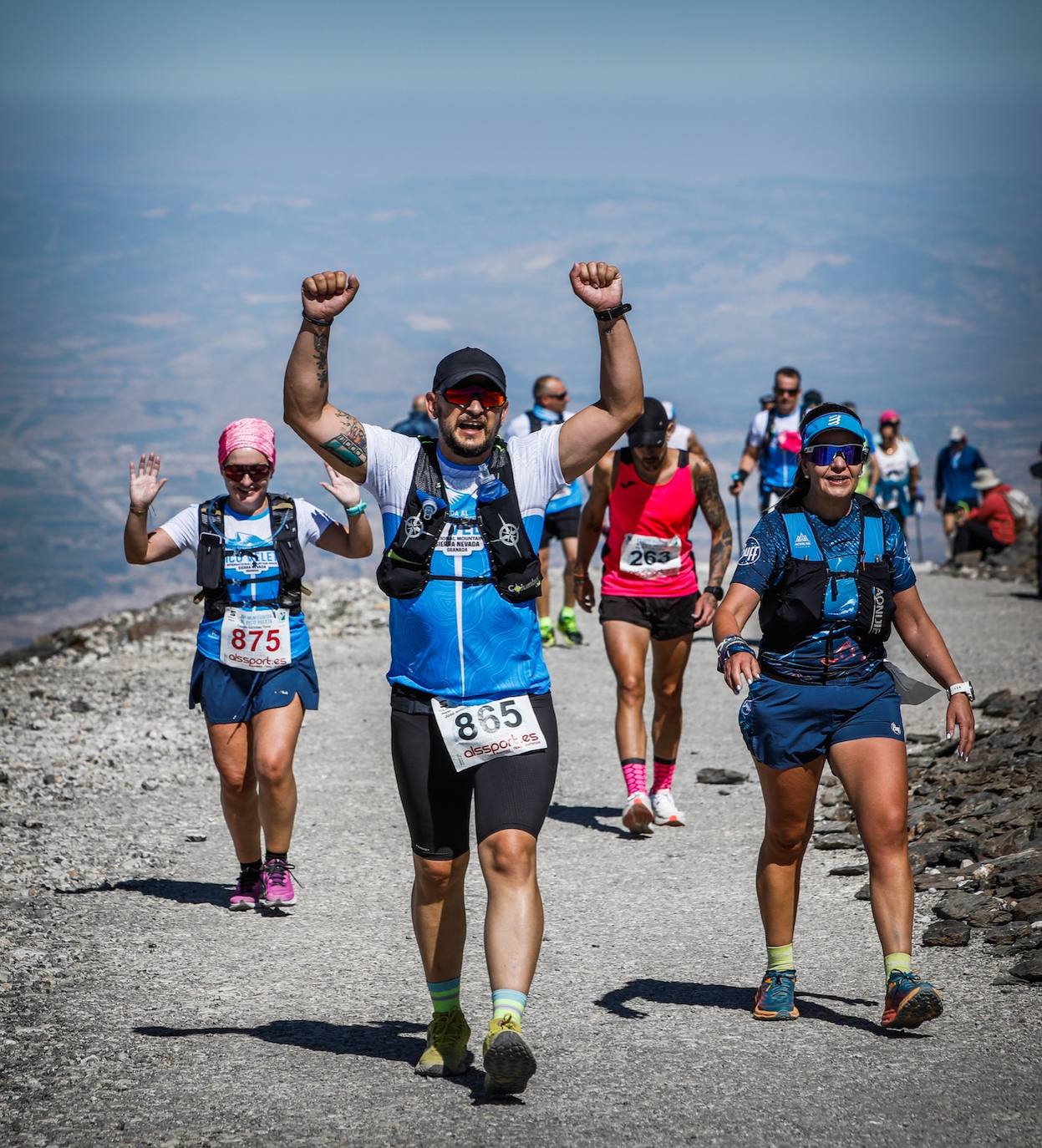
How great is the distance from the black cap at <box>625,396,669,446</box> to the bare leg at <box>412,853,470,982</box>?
14.1ft

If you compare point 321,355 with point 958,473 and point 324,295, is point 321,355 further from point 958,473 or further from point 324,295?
point 958,473

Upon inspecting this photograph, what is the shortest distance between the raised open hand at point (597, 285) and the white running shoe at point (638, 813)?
433 centimetres

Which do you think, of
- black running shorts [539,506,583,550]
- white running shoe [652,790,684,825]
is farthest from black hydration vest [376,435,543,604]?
black running shorts [539,506,583,550]

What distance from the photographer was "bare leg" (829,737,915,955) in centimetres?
536

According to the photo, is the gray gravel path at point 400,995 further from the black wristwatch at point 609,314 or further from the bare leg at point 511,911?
the black wristwatch at point 609,314

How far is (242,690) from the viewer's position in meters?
7.38

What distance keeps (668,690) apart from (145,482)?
3380mm

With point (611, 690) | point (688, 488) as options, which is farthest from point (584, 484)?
point (688, 488)

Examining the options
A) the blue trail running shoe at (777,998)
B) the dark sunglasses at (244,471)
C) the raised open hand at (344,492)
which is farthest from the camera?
the dark sunglasses at (244,471)

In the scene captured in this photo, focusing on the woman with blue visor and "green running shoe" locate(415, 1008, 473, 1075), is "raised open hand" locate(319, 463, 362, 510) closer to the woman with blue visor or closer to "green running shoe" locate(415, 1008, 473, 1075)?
the woman with blue visor

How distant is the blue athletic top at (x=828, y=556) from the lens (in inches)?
217

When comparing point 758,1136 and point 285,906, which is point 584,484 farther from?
point 758,1136

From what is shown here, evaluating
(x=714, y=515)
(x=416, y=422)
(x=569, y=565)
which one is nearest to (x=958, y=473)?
(x=416, y=422)

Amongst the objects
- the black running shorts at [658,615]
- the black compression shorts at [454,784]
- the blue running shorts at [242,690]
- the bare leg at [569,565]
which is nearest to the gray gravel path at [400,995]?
the black compression shorts at [454,784]
